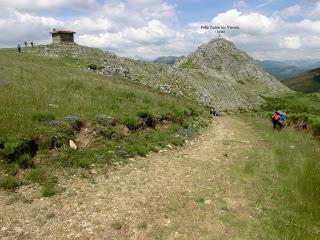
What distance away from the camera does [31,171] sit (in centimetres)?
1300

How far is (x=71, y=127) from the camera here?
16719 millimetres

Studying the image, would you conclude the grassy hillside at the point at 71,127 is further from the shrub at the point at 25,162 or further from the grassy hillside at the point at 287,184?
the grassy hillside at the point at 287,184

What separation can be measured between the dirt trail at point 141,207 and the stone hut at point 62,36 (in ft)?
199

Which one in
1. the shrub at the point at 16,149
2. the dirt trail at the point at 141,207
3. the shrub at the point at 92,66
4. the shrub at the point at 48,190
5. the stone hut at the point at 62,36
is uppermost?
the stone hut at the point at 62,36

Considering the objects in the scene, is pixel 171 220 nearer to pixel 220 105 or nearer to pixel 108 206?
pixel 108 206

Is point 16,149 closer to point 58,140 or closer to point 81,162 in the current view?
point 58,140

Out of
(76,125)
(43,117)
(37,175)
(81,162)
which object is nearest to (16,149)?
(37,175)

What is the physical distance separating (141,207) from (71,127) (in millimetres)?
6958

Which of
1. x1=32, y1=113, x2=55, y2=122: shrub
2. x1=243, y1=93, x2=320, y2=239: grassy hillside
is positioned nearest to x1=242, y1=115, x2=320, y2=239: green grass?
x1=243, y1=93, x2=320, y2=239: grassy hillside

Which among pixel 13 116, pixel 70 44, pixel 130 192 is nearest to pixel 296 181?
pixel 130 192

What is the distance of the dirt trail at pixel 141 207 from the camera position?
9969 mm

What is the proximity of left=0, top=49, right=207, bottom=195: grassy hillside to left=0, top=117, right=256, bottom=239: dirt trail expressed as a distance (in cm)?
109

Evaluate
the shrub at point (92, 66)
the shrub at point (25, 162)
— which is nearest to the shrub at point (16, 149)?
the shrub at point (25, 162)

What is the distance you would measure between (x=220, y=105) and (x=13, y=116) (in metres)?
49.6
